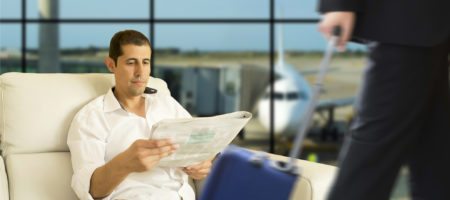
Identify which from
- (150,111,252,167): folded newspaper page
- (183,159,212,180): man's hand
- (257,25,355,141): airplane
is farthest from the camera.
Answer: (257,25,355,141): airplane

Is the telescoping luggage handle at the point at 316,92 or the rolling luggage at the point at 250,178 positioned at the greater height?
the telescoping luggage handle at the point at 316,92

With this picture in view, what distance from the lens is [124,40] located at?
2342 millimetres

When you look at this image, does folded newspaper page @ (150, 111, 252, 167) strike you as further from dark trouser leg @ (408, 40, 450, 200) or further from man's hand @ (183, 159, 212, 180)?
dark trouser leg @ (408, 40, 450, 200)

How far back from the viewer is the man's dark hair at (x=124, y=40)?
2332 millimetres

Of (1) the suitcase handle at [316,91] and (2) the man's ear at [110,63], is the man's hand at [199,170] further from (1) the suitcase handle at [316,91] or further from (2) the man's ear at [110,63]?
(1) the suitcase handle at [316,91]

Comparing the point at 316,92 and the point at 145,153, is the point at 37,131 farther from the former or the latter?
the point at 316,92

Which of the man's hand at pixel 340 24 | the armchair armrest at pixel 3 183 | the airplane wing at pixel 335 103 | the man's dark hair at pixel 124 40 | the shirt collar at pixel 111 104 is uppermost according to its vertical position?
the man's hand at pixel 340 24

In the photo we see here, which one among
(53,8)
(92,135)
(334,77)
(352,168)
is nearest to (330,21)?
(352,168)

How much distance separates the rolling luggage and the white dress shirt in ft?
2.84

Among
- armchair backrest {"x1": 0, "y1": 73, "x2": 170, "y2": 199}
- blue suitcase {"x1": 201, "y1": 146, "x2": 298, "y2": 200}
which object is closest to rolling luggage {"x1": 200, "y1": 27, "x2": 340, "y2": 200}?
blue suitcase {"x1": 201, "y1": 146, "x2": 298, "y2": 200}

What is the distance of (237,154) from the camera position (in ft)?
4.50

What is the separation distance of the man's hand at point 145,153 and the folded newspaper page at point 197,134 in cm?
2

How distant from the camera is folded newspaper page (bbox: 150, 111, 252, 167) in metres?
1.99

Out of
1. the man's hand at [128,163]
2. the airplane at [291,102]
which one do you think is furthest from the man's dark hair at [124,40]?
the airplane at [291,102]
